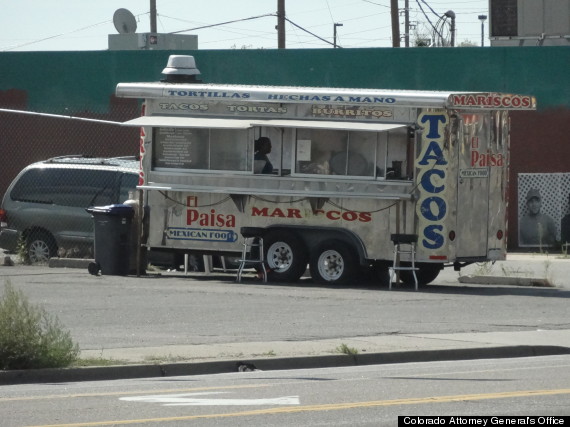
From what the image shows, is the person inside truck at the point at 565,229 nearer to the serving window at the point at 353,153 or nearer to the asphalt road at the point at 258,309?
the asphalt road at the point at 258,309

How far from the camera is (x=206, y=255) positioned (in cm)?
2158

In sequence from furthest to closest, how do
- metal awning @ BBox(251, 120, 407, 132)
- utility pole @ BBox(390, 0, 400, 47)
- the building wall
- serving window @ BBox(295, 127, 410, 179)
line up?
utility pole @ BBox(390, 0, 400, 47) → the building wall → serving window @ BBox(295, 127, 410, 179) → metal awning @ BBox(251, 120, 407, 132)

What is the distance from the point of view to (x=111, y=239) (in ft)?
69.0

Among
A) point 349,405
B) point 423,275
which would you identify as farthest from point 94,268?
point 349,405

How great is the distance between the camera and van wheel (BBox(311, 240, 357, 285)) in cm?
2005

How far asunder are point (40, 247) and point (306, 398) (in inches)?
525

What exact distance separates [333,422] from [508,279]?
12.5m

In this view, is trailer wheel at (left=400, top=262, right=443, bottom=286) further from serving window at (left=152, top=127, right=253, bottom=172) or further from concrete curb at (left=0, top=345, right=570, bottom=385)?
concrete curb at (left=0, top=345, right=570, bottom=385)

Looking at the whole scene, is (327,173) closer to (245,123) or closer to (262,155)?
(262,155)

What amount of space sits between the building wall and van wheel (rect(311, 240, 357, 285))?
28.2ft

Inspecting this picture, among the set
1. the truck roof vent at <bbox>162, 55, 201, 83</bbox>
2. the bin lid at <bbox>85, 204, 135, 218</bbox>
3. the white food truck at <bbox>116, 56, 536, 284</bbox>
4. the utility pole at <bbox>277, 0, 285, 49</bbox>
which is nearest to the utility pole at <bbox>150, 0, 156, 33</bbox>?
the utility pole at <bbox>277, 0, 285, 49</bbox>

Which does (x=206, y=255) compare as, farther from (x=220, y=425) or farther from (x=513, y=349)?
(x=220, y=425)

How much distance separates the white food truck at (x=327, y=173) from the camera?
19.6m

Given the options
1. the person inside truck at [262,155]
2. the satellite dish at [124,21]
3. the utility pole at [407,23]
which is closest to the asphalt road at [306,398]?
the person inside truck at [262,155]
